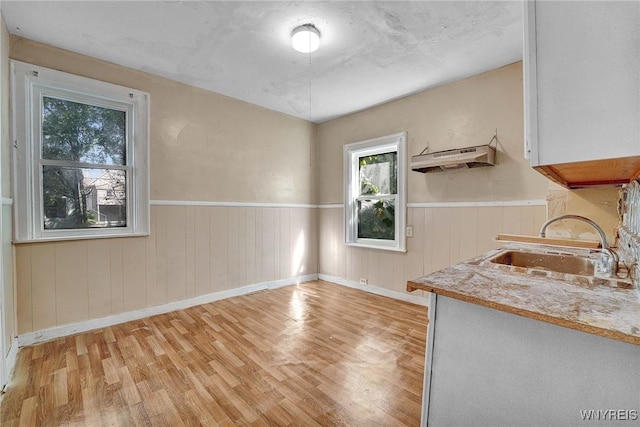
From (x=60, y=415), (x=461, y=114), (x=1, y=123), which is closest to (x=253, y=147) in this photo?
(x=1, y=123)

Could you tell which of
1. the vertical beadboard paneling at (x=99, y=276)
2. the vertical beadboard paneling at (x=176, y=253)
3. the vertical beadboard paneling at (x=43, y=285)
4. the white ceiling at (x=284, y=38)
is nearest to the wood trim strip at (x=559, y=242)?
the white ceiling at (x=284, y=38)

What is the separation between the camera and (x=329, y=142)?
14.3 feet

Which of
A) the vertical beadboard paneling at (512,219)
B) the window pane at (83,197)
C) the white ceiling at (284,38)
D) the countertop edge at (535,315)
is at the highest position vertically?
the white ceiling at (284,38)

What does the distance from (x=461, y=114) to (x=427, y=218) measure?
46.9 inches

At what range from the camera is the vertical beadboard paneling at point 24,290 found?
223 cm

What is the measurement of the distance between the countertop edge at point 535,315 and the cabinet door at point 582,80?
0.50 meters

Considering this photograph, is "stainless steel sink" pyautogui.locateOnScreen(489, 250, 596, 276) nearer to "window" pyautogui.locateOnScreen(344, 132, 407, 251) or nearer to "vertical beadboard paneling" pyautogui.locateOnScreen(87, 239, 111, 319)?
"window" pyautogui.locateOnScreen(344, 132, 407, 251)

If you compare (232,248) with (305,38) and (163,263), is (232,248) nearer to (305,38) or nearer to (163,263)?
(163,263)

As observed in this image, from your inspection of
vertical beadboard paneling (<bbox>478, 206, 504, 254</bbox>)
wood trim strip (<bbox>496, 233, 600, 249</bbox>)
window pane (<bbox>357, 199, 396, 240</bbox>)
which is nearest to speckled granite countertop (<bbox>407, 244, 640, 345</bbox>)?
wood trim strip (<bbox>496, 233, 600, 249</bbox>)

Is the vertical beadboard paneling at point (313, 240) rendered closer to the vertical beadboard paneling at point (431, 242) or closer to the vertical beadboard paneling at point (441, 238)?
the vertical beadboard paneling at point (431, 242)

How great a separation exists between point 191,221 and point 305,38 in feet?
7.42

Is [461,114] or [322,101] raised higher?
[322,101]

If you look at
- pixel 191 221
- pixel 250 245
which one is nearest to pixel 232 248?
pixel 250 245

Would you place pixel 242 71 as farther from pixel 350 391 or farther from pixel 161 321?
pixel 350 391
